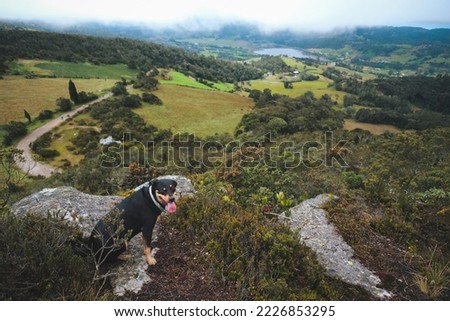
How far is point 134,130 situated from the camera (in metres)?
52.6

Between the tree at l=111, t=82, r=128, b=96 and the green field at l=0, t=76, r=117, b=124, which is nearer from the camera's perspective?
the green field at l=0, t=76, r=117, b=124

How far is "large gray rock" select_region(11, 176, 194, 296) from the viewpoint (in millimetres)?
4656

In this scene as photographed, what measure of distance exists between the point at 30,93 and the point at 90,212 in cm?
6659

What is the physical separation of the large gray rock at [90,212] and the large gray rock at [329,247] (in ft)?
9.88

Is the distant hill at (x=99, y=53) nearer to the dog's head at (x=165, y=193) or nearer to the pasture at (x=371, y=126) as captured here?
the pasture at (x=371, y=126)

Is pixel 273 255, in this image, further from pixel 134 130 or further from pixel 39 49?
pixel 39 49

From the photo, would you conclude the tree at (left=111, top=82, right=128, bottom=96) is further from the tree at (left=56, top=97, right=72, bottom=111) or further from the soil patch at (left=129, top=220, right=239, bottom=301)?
the soil patch at (left=129, top=220, right=239, bottom=301)

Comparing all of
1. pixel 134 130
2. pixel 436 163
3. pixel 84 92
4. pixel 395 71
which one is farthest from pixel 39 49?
pixel 395 71

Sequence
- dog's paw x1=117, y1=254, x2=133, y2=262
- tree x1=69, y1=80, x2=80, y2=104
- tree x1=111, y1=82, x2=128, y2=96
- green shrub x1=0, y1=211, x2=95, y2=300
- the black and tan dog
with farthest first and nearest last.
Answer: tree x1=111, y1=82, x2=128, y2=96
tree x1=69, y1=80, x2=80, y2=104
dog's paw x1=117, y1=254, x2=133, y2=262
the black and tan dog
green shrub x1=0, y1=211, x2=95, y2=300

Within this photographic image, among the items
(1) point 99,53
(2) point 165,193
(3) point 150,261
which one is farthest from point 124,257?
(1) point 99,53

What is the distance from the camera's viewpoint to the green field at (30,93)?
53.0m

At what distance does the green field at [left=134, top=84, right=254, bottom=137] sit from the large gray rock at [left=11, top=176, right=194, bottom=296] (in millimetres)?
48377

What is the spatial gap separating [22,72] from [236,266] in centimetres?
8443

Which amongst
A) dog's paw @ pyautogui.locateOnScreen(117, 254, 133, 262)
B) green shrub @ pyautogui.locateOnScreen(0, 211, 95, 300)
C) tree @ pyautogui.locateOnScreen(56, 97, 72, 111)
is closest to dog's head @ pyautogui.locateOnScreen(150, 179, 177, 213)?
dog's paw @ pyautogui.locateOnScreen(117, 254, 133, 262)
